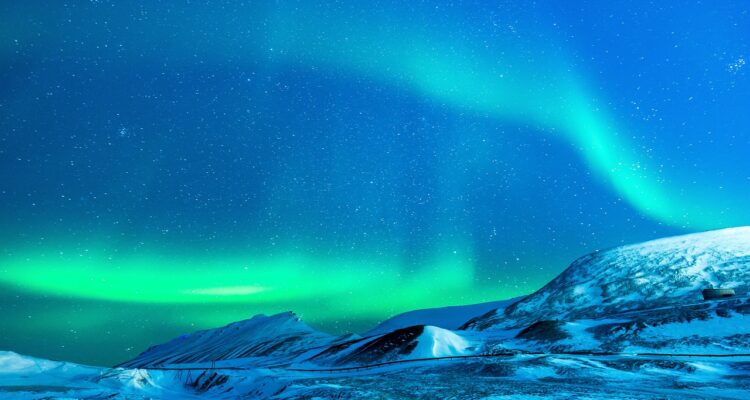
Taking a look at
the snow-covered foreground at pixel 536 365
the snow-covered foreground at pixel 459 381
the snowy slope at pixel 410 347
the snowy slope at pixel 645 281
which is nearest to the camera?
the snow-covered foreground at pixel 459 381

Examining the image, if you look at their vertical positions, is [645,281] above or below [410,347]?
above

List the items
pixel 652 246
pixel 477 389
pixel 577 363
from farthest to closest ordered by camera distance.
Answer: pixel 652 246 → pixel 577 363 → pixel 477 389

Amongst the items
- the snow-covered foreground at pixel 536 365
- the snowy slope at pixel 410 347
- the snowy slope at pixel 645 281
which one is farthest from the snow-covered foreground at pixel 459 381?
the snowy slope at pixel 645 281

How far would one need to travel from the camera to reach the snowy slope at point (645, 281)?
14512 centimetres

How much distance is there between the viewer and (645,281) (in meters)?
161

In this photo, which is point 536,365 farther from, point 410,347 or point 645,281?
point 645,281

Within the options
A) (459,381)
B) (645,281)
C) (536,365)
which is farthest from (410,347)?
(645,281)

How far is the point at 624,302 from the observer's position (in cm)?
15000

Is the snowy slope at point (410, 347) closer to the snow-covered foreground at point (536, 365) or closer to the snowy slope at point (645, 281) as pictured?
the snow-covered foreground at point (536, 365)

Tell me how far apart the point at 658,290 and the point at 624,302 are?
33.4ft

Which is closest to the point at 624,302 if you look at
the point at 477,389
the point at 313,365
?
the point at 313,365

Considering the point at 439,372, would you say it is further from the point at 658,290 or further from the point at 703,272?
the point at 703,272

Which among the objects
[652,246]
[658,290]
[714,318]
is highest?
[652,246]

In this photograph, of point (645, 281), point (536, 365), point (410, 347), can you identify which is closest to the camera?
Answer: point (536, 365)
